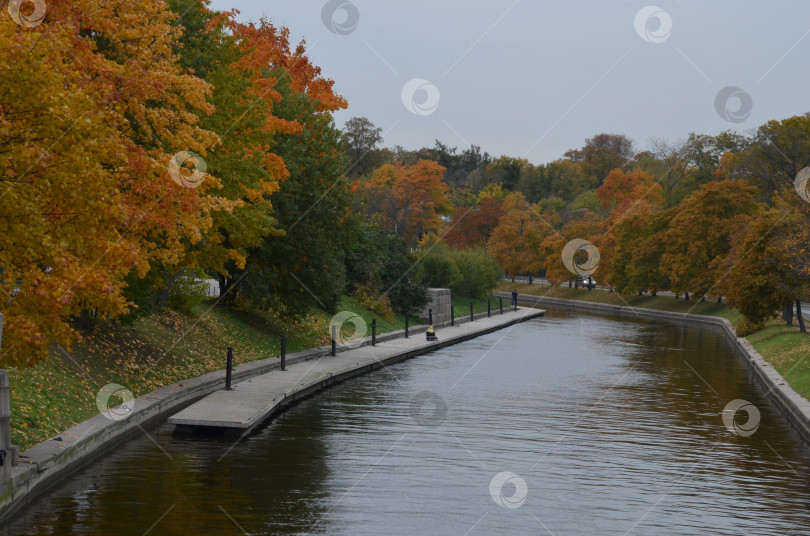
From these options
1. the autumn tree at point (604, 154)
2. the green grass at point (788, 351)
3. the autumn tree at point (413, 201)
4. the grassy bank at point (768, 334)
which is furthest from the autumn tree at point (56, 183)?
the autumn tree at point (604, 154)

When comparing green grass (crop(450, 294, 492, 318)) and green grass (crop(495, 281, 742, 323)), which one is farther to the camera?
green grass (crop(495, 281, 742, 323))

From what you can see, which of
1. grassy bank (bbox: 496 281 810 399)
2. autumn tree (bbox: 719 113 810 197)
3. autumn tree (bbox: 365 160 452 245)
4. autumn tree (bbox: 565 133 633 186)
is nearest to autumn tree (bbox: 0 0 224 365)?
grassy bank (bbox: 496 281 810 399)

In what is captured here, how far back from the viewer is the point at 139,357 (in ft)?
90.4

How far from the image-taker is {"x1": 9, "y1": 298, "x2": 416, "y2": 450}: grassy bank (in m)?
19.5

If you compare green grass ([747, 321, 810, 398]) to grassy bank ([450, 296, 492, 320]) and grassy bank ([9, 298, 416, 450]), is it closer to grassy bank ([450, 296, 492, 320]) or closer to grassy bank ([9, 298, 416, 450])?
grassy bank ([9, 298, 416, 450])

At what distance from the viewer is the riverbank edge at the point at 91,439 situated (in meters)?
15.2

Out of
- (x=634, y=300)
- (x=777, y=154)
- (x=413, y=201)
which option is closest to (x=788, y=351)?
(x=777, y=154)

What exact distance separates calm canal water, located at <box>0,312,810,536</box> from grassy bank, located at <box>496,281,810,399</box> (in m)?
2.29

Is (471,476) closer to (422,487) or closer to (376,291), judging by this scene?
(422,487)

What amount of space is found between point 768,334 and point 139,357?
109 ft

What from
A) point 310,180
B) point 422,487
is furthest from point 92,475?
point 310,180

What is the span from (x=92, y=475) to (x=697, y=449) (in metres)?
13.5

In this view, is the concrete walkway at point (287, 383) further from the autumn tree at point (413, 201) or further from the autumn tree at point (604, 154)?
the autumn tree at point (604, 154)

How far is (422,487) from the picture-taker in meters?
17.5
